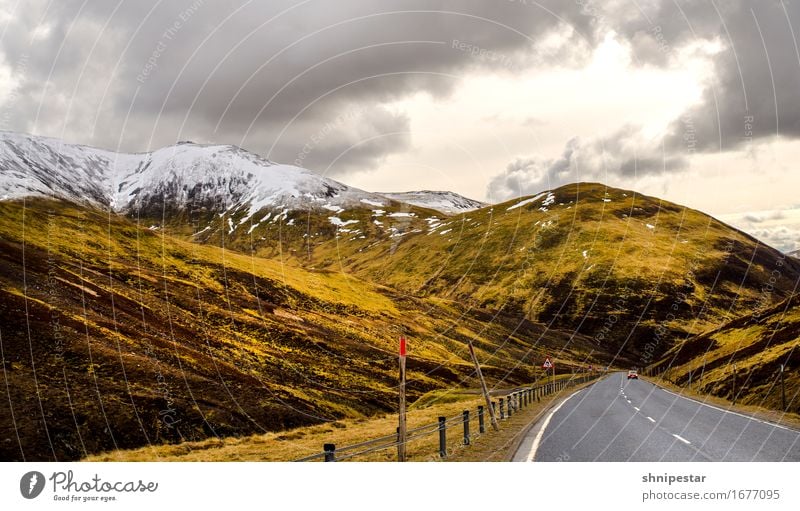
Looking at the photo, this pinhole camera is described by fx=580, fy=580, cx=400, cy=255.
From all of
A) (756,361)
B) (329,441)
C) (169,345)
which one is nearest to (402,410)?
(329,441)

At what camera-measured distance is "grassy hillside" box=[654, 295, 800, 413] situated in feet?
132

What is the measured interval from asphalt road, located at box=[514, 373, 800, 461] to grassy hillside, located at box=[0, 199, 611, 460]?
7.82 meters

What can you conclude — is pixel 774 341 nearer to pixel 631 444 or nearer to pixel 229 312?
pixel 631 444

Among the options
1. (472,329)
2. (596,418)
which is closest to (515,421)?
(596,418)

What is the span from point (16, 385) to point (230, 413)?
1176 cm

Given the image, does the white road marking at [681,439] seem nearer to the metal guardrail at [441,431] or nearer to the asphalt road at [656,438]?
the asphalt road at [656,438]

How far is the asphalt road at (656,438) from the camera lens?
55.6 feet

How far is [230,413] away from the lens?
36594 mm

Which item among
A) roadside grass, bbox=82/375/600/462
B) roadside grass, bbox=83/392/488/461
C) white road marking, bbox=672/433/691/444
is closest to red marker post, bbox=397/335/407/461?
roadside grass, bbox=82/375/600/462

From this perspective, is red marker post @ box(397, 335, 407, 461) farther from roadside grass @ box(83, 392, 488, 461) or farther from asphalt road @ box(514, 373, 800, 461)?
asphalt road @ box(514, 373, 800, 461)

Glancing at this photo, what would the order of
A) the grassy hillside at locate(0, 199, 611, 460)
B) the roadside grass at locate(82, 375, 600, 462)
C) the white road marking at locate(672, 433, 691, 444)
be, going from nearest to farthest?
the white road marking at locate(672, 433, 691, 444) < the roadside grass at locate(82, 375, 600, 462) < the grassy hillside at locate(0, 199, 611, 460)
